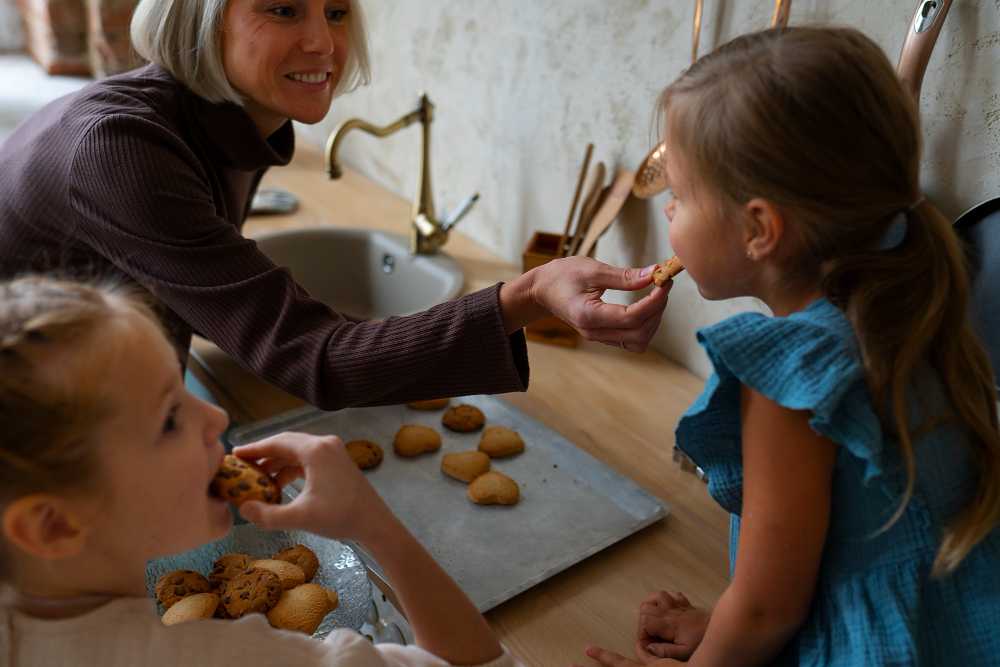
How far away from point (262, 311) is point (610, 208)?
68cm

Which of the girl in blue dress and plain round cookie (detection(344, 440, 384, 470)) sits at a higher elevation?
the girl in blue dress

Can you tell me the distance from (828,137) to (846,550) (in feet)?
1.25

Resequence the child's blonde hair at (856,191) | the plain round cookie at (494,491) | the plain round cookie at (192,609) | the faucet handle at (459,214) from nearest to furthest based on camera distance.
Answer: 1. the child's blonde hair at (856,191)
2. the plain round cookie at (192,609)
3. the plain round cookie at (494,491)
4. the faucet handle at (459,214)

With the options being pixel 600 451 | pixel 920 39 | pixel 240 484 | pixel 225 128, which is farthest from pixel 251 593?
pixel 920 39

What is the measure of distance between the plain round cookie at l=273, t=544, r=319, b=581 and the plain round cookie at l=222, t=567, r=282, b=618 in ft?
0.14

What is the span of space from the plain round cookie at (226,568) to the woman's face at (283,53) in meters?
0.66

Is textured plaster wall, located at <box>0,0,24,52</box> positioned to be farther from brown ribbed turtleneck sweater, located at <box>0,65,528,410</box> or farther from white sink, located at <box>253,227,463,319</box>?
brown ribbed turtleneck sweater, located at <box>0,65,528,410</box>

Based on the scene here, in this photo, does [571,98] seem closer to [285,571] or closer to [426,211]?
[426,211]

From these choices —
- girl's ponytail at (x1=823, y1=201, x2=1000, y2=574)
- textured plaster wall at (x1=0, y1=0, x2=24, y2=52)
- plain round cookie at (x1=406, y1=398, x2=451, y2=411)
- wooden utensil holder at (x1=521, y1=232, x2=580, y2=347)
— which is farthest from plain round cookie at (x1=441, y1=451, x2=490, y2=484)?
textured plaster wall at (x1=0, y1=0, x2=24, y2=52)

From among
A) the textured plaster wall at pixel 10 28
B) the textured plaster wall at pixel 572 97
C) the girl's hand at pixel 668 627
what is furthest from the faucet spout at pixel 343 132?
the textured plaster wall at pixel 10 28

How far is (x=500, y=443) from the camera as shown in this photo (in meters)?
1.28

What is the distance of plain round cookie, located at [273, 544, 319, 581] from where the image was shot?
99 cm

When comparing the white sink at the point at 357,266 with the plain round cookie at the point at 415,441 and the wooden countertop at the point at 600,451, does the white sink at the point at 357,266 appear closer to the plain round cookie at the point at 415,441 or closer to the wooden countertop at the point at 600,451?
the wooden countertop at the point at 600,451

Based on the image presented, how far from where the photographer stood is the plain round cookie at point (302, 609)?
0.91 metres
